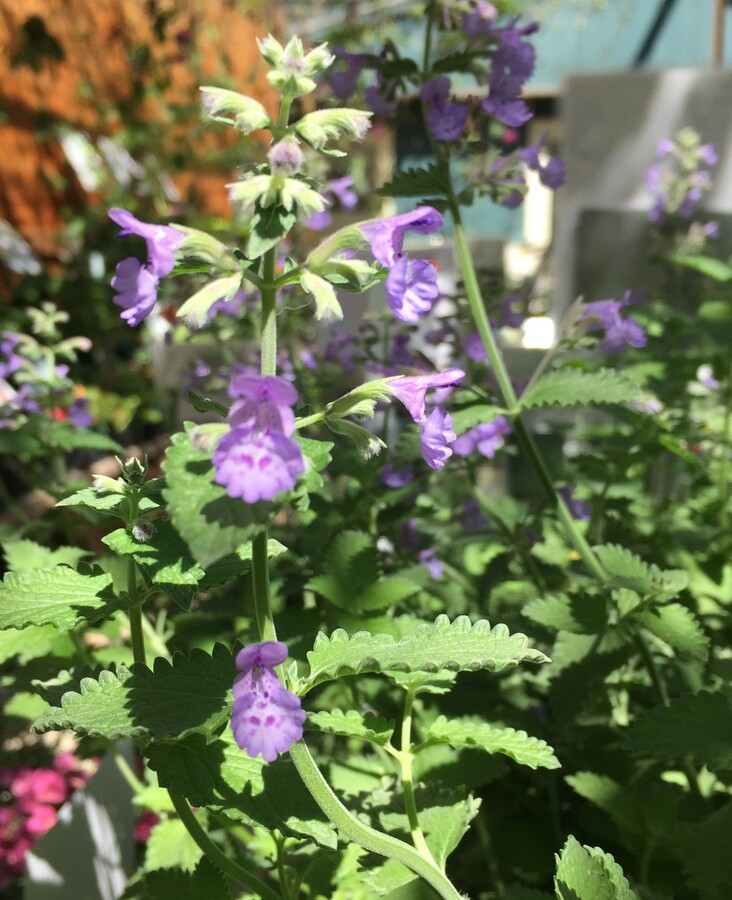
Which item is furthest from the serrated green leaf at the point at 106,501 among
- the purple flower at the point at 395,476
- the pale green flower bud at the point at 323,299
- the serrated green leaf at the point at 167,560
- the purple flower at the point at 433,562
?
the purple flower at the point at 433,562

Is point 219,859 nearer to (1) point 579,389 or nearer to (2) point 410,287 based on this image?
(2) point 410,287

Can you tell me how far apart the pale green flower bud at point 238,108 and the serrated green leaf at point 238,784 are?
0.63 meters

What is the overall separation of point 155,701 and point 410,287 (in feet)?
1.63

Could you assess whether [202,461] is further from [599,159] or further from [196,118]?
[196,118]

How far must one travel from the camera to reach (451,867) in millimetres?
1436

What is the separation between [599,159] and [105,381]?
2.74m

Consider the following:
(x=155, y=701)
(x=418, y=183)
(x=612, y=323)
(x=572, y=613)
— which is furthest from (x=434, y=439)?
(x=612, y=323)

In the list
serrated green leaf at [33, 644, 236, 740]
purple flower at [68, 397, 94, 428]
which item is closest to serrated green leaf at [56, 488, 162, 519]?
serrated green leaf at [33, 644, 236, 740]

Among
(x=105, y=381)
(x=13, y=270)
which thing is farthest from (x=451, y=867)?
(x=13, y=270)

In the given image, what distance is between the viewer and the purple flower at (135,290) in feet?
2.46

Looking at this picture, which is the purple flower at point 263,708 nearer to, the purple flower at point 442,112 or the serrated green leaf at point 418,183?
the serrated green leaf at point 418,183

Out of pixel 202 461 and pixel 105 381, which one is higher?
pixel 202 461

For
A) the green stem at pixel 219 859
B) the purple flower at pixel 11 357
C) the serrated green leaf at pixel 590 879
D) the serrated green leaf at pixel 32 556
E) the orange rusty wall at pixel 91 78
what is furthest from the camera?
the orange rusty wall at pixel 91 78

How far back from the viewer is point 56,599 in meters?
0.90
